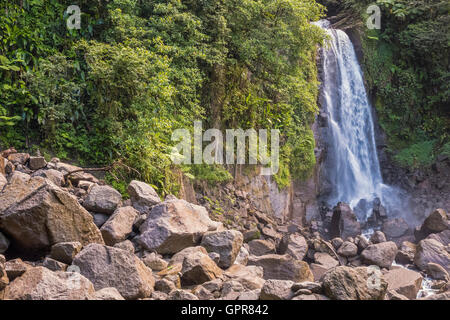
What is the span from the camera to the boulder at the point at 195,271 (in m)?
4.12

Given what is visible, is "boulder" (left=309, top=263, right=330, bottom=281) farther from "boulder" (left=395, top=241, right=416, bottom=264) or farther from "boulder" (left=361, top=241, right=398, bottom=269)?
"boulder" (left=395, top=241, right=416, bottom=264)

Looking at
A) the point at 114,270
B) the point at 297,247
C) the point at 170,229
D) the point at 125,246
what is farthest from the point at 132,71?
the point at 297,247

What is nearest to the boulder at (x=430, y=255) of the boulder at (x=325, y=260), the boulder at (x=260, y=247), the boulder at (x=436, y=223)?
the boulder at (x=436, y=223)

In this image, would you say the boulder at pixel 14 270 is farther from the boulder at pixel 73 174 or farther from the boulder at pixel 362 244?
the boulder at pixel 362 244

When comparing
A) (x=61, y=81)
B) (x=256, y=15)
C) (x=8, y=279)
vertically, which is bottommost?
(x=8, y=279)

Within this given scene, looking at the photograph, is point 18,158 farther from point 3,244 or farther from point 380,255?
point 380,255

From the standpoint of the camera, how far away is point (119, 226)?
4.49m

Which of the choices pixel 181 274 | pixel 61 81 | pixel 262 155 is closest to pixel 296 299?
pixel 181 274

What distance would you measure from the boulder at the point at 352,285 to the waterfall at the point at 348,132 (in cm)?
866

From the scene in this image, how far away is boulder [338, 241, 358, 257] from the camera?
8.23m

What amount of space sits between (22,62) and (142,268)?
4.07 metres

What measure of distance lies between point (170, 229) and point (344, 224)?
708 centimetres

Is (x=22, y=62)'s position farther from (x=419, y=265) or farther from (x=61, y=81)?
(x=419, y=265)

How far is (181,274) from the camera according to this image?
414cm
